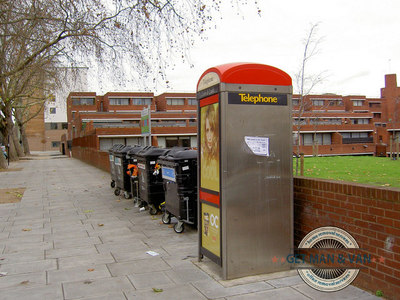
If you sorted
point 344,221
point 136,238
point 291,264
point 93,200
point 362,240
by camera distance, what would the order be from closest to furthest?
1. point 362,240
2. point 344,221
3. point 291,264
4. point 136,238
5. point 93,200

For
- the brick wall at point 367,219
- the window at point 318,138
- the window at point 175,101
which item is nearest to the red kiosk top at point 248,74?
the brick wall at point 367,219

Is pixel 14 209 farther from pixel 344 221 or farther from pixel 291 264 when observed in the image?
pixel 344 221

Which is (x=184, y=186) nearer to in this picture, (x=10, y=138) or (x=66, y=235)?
(x=66, y=235)

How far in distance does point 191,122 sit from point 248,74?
5560 centimetres

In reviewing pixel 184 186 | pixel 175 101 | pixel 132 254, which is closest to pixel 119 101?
pixel 175 101

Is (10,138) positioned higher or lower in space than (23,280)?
higher

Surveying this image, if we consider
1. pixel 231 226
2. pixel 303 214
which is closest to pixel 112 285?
pixel 231 226

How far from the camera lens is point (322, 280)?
422 centimetres

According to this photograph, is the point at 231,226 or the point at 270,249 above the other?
the point at 231,226

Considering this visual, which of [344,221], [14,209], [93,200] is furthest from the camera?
[93,200]

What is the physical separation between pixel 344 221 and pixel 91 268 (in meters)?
3.34

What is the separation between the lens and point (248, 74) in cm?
452

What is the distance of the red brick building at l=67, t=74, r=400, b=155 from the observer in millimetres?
49344

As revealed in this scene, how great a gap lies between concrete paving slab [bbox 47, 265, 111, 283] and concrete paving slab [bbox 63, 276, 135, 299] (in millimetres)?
141
